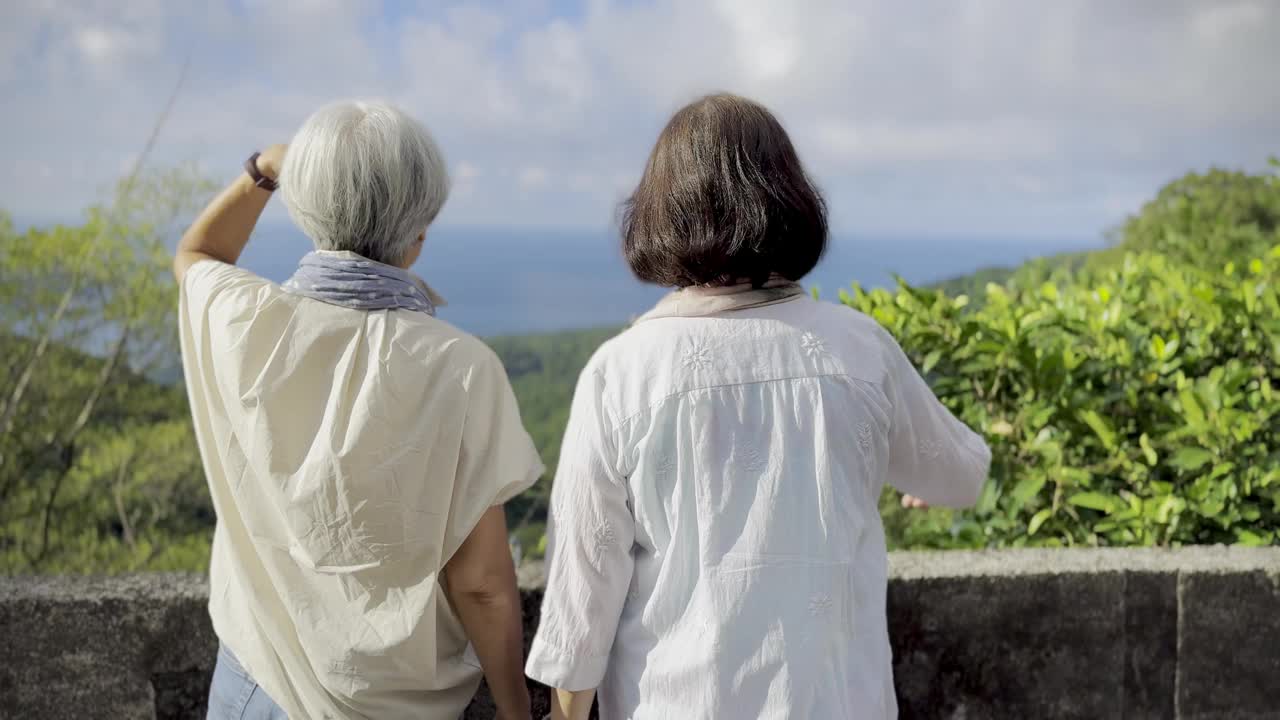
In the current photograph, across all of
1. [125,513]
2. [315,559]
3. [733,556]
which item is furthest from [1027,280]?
[125,513]

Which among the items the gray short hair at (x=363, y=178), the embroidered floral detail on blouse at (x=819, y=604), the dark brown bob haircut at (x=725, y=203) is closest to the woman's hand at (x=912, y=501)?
the embroidered floral detail on blouse at (x=819, y=604)

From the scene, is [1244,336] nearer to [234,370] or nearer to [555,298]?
[234,370]

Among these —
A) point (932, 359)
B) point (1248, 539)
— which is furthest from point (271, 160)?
point (1248, 539)

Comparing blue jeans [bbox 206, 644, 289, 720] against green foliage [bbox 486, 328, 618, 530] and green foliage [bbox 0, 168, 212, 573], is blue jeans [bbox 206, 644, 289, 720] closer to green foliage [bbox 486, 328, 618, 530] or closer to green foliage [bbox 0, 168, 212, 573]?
green foliage [bbox 486, 328, 618, 530]

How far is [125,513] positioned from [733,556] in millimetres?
5310

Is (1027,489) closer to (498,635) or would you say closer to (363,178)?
(498,635)

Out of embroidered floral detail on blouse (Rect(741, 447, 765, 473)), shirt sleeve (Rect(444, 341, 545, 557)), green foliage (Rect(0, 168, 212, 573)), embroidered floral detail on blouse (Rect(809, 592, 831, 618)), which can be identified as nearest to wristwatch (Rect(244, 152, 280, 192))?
shirt sleeve (Rect(444, 341, 545, 557))

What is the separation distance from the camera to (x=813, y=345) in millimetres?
1656

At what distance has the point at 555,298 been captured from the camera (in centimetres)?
945

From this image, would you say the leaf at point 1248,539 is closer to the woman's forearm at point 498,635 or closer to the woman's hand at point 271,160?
the woman's forearm at point 498,635

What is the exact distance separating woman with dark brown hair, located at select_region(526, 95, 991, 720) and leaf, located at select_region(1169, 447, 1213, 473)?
1348 mm

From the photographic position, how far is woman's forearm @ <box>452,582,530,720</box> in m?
1.73

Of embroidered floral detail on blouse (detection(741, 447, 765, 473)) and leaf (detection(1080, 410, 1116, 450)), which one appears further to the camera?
leaf (detection(1080, 410, 1116, 450))

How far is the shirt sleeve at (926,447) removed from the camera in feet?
5.79
